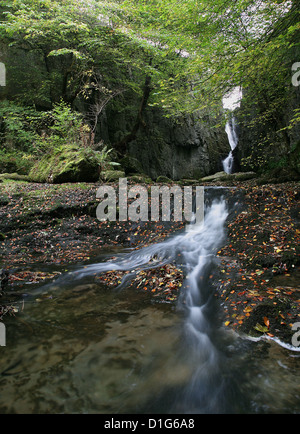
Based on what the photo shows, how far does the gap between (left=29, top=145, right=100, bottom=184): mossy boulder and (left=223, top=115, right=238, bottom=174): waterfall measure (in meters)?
13.9

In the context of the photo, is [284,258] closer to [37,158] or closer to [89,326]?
[89,326]

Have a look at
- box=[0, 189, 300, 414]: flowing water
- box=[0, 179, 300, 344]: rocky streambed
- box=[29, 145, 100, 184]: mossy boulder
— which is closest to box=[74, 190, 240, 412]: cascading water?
box=[0, 189, 300, 414]: flowing water

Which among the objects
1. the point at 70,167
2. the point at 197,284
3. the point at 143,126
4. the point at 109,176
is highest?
the point at 143,126

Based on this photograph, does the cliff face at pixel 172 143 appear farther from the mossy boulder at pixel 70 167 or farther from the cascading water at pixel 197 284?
the cascading water at pixel 197 284

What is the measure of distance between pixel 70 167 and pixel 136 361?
7.99 metres

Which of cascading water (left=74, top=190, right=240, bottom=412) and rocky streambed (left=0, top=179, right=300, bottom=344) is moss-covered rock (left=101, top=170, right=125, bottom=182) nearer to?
rocky streambed (left=0, top=179, right=300, bottom=344)

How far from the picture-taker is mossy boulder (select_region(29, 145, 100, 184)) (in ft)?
28.7

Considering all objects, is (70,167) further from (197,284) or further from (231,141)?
(231,141)

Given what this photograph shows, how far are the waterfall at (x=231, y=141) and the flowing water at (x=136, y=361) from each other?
18294 mm

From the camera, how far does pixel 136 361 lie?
2057 mm

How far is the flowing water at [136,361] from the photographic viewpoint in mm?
1665

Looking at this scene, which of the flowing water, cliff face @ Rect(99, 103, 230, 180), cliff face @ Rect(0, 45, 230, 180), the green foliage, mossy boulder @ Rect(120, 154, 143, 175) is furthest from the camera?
cliff face @ Rect(99, 103, 230, 180)

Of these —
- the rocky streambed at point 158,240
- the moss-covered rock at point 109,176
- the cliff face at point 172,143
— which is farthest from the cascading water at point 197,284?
the cliff face at point 172,143

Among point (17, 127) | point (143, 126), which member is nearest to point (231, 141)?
point (143, 126)
